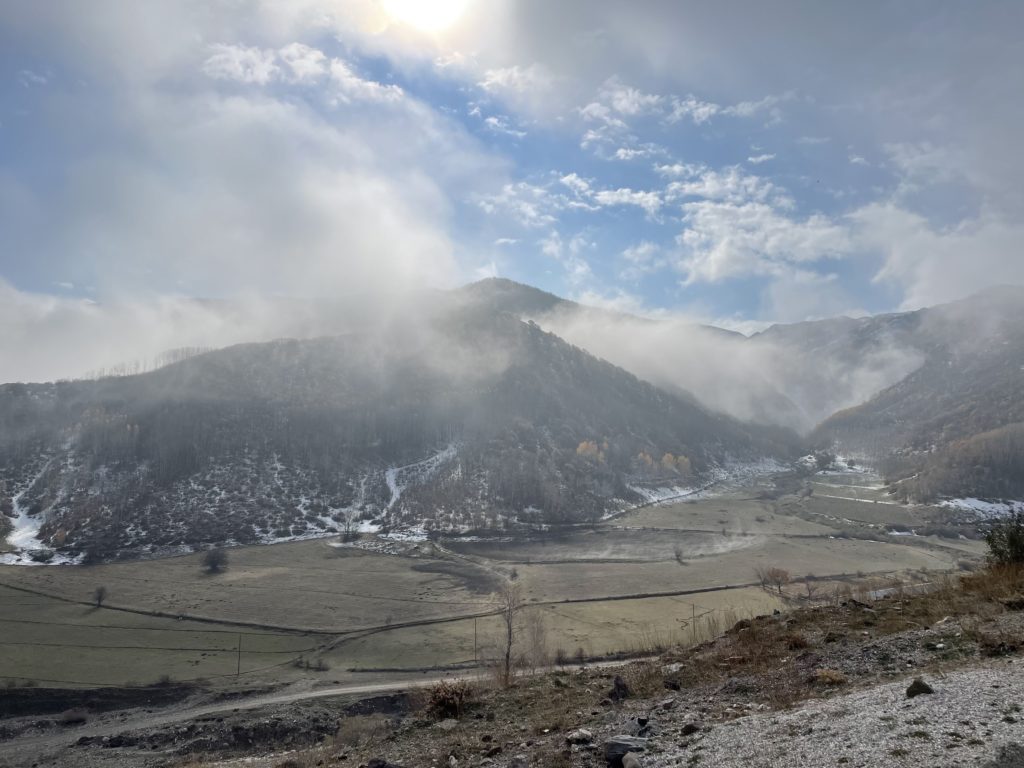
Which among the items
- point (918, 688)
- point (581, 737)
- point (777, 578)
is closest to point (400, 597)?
point (777, 578)

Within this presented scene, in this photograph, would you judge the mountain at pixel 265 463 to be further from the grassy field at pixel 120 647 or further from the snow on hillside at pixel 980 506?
the snow on hillside at pixel 980 506

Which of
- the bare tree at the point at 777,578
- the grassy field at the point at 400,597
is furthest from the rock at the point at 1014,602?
the bare tree at the point at 777,578

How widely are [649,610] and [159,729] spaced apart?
53.3 metres

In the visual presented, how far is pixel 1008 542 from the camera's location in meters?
18.8

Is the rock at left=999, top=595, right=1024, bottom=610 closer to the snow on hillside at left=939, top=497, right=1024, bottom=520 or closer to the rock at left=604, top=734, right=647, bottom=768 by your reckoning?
the rock at left=604, top=734, right=647, bottom=768

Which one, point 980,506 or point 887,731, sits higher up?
point 887,731

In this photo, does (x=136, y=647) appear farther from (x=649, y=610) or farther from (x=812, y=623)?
(x=812, y=623)

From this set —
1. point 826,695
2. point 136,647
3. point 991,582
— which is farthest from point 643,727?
point 136,647

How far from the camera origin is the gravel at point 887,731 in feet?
27.8

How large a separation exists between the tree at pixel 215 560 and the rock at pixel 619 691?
327 feet

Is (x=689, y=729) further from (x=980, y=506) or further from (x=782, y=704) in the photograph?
(x=980, y=506)

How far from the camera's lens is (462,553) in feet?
385

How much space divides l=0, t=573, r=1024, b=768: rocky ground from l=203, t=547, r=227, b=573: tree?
89.1 metres

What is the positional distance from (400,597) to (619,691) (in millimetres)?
75105
